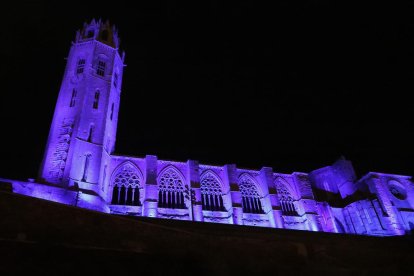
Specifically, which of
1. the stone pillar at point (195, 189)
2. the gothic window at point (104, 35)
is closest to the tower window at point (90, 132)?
the stone pillar at point (195, 189)

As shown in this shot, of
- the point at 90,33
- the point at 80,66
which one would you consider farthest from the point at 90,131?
the point at 90,33

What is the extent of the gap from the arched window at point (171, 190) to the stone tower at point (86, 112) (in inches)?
210

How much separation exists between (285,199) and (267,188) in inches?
113

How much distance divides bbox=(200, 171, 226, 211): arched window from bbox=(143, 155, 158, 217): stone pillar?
4.95 m

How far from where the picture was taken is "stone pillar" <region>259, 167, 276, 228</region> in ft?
99.5

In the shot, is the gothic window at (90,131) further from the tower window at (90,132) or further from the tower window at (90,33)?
the tower window at (90,33)

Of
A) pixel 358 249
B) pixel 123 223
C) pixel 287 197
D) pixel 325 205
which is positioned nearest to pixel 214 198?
pixel 287 197

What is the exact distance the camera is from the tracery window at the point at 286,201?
106 feet

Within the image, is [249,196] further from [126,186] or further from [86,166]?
[86,166]

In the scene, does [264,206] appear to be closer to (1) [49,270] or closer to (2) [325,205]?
(2) [325,205]

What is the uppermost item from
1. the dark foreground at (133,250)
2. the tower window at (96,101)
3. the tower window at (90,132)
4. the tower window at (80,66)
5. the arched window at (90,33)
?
the arched window at (90,33)

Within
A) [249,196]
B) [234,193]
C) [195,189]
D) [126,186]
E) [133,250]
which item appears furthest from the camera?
[249,196]

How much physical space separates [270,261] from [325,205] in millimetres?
21499

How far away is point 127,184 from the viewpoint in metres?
28.6
